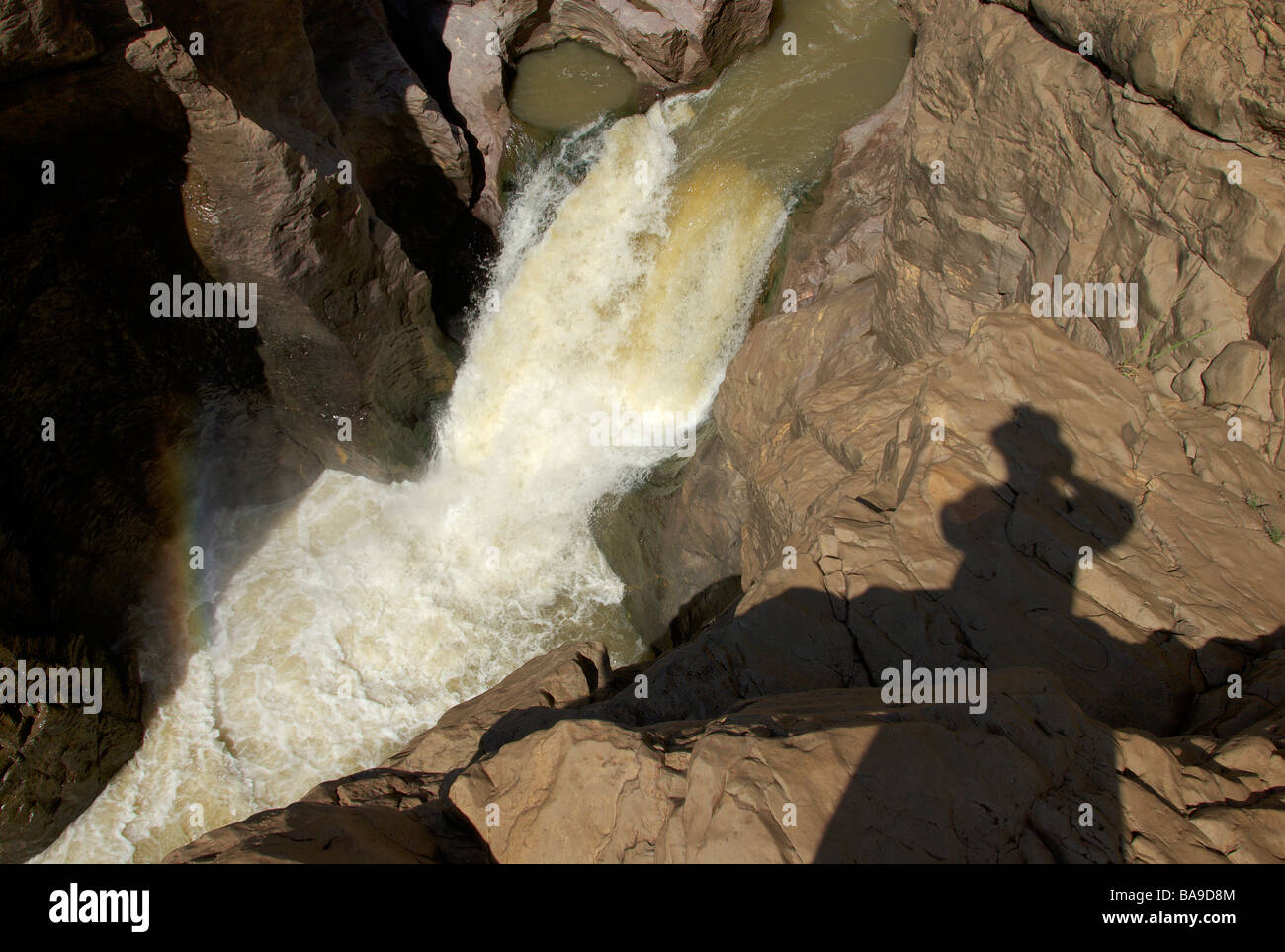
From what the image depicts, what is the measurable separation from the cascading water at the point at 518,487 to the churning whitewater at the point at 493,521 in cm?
3

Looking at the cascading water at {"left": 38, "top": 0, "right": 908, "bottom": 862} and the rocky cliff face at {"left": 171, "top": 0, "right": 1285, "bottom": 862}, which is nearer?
the rocky cliff face at {"left": 171, "top": 0, "right": 1285, "bottom": 862}

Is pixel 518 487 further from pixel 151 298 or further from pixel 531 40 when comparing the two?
pixel 531 40

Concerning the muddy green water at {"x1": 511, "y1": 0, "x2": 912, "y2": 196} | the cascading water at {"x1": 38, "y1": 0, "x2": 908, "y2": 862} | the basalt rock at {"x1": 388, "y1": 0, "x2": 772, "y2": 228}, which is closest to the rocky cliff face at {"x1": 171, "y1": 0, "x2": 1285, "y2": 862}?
the muddy green water at {"x1": 511, "y1": 0, "x2": 912, "y2": 196}

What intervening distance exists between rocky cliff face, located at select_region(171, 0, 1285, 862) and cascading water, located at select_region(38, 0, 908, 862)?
247 cm

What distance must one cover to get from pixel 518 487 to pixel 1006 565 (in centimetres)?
671

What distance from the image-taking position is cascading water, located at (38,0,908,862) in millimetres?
8836

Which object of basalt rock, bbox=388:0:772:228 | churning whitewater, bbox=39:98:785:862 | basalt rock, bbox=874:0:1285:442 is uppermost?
basalt rock, bbox=388:0:772:228

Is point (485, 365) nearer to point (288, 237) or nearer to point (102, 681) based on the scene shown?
point (288, 237)

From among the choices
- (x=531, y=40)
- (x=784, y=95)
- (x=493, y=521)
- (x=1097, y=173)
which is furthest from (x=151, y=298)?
(x=1097, y=173)

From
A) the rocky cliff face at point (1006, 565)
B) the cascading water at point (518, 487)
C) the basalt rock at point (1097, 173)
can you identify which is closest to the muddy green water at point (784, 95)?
the cascading water at point (518, 487)

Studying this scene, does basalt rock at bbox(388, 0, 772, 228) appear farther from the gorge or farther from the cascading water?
the cascading water

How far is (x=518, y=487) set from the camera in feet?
33.8

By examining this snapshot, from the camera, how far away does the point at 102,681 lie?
27.3ft
